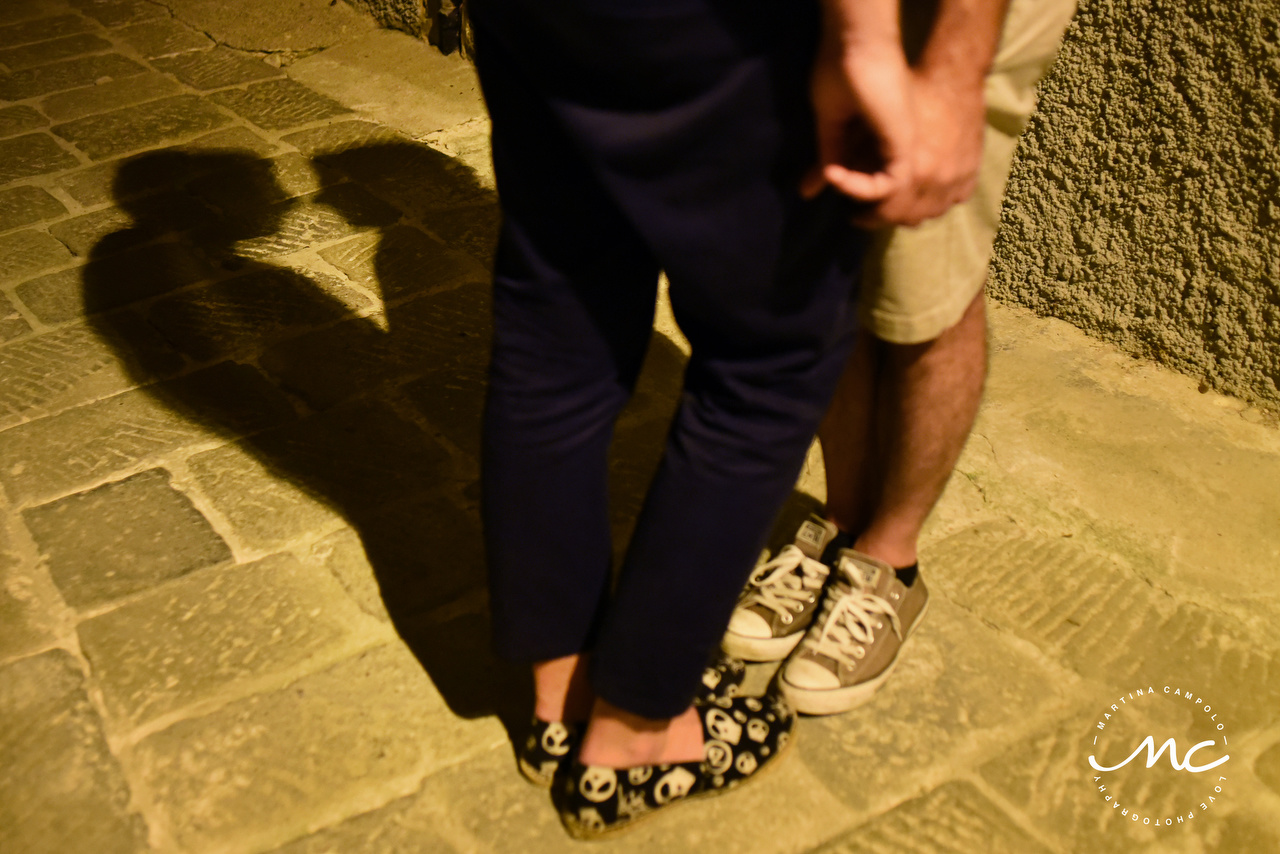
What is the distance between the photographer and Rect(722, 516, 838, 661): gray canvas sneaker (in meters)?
1.59

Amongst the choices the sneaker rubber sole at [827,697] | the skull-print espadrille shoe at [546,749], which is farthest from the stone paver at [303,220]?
the sneaker rubber sole at [827,697]

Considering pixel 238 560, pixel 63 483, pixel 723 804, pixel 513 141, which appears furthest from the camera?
pixel 63 483

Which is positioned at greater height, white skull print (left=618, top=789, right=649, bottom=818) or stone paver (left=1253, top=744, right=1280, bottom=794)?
stone paver (left=1253, top=744, right=1280, bottom=794)

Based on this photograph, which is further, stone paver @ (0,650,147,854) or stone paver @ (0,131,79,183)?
stone paver @ (0,131,79,183)

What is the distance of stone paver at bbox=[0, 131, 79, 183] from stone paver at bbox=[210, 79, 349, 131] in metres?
0.59

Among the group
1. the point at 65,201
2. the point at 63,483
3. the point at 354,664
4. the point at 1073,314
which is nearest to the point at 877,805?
the point at 354,664

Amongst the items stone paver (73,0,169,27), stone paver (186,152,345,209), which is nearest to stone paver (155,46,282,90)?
stone paver (73,0,169,27)

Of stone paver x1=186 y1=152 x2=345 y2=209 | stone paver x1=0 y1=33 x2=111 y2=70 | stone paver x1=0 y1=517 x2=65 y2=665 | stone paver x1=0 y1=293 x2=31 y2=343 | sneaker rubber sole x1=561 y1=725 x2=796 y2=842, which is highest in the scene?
sneaker rubber sole x1=561 y1=725 x2=796 y2=842

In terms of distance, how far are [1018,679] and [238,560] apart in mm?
1350

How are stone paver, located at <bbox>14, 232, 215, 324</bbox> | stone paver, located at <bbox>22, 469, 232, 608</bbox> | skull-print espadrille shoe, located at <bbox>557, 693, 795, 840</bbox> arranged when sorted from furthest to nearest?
stone paver, located at <bbox>14, 232, 215, 324</bbox>
stone paver, located at <bbox>22, 469, 232, 608</bbox>
skull-print espadrille shoe, located at <bbox>557, 693, 795, 840</bbox>

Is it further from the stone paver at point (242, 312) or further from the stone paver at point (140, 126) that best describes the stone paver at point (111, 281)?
the stone paver at point (140, 126)

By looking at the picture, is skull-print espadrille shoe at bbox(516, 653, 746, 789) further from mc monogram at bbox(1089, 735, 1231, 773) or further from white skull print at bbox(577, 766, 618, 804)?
mc monogram at bbox(1089, 735, 1231, 773)

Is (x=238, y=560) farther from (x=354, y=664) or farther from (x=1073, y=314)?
(x=1073, y=314)

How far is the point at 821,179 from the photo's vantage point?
88 centimetres
